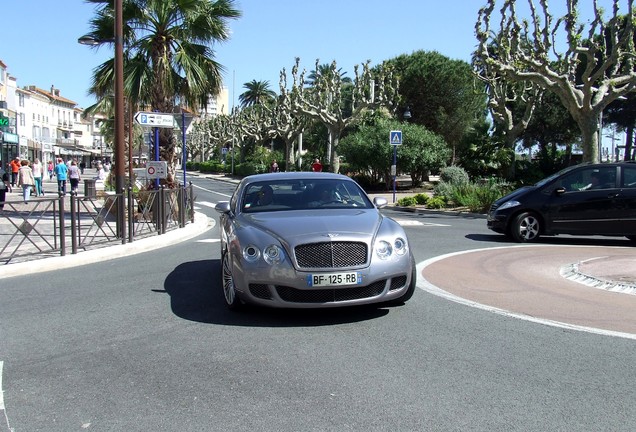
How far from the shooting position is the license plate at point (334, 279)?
18.9 feet

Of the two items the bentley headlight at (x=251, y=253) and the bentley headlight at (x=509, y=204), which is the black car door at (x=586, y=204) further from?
the bentley headlight at (x=251, y=253)

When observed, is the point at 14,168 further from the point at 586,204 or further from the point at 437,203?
the point at 586,204

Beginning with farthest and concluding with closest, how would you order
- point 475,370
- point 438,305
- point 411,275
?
1. point 438,305
2. point 411,275
3. point 475,370

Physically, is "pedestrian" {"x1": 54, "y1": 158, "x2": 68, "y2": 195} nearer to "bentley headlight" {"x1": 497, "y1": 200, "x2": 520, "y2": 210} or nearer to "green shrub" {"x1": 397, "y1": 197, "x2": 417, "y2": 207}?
"green shrub" {"x1": 397, "y1": 197, "x2": 417, "y2": 207}

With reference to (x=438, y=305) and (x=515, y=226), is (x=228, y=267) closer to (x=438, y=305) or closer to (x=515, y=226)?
(x=438, y=305)

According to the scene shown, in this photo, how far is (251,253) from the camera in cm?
603

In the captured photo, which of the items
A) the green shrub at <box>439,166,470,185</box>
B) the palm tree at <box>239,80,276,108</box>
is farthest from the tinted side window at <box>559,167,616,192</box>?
the palm tree at <box>239,80,276,108</box>

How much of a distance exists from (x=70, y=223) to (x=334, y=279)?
26.1 ft

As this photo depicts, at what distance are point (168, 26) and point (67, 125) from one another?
9948 centimetres

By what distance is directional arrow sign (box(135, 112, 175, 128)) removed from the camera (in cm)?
1445

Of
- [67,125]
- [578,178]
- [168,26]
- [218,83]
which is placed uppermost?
[67,125]

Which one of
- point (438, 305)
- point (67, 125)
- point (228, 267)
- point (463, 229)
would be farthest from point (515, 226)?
point (67, 125)

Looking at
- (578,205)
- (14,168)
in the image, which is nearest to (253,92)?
(14,168)

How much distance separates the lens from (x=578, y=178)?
12492mm
